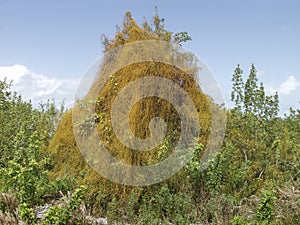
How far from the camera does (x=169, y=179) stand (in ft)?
22.4

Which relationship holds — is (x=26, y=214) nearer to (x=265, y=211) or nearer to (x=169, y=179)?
(x=169, y=179)

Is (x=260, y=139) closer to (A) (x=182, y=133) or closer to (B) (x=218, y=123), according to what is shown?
(B) (x=218, y=123)

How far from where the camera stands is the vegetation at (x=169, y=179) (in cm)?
582

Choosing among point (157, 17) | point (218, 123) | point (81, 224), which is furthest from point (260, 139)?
point (81, 224)

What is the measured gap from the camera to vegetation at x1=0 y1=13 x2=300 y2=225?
5.82 metres

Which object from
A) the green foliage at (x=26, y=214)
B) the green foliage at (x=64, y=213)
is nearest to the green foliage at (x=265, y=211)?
the green foliage at (x=64, y=213)

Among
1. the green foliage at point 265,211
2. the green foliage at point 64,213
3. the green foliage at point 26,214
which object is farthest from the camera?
the green foliage at point 265,211

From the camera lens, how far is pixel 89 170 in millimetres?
7062

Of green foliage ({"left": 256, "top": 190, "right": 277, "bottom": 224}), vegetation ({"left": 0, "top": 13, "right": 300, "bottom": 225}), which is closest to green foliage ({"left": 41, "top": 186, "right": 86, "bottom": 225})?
vegetation ({"left": 0, "top": 13, "right": 300, "bottom": 225})

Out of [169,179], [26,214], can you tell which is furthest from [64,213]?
[169,179]

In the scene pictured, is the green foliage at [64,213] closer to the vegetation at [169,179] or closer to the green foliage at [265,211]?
the vegetation at [169,179]

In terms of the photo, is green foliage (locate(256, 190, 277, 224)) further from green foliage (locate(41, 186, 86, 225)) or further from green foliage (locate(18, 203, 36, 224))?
green foliage (locate(18, 203, 36, 224))

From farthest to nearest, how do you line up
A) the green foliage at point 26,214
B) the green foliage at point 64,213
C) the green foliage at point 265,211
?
the green foliage at point 265,211, the green foliage at point 26,214, the green foliage at point 64,213

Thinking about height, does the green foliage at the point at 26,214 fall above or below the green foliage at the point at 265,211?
below
